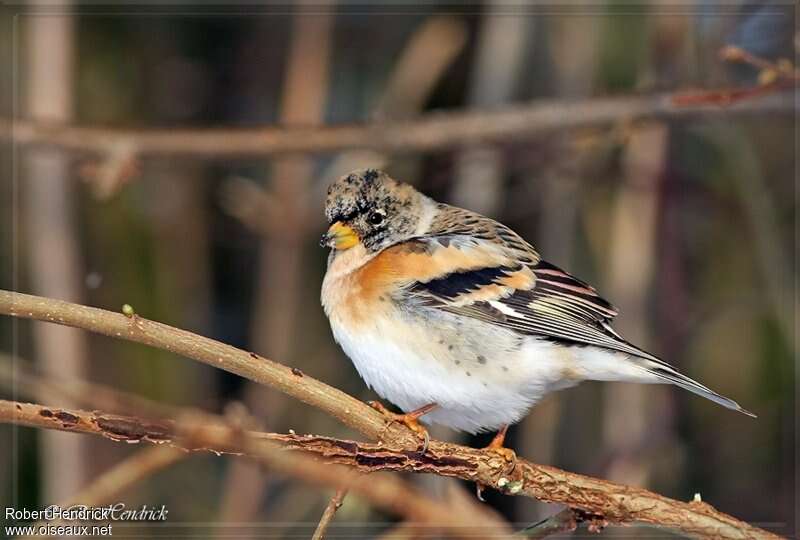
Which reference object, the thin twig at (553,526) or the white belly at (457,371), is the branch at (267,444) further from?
the white belly at (457,371)

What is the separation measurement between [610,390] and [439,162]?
1.20 metres

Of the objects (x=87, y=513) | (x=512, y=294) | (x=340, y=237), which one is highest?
(x=340, y=237)

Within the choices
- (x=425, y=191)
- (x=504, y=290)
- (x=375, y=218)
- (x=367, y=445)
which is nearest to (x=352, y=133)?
(x=425, y=191)

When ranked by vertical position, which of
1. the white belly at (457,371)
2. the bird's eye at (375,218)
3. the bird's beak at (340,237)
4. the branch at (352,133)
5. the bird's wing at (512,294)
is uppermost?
the branch at (352,133)

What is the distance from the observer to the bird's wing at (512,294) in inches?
86.4

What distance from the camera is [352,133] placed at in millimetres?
3525

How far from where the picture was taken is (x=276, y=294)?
3596mm

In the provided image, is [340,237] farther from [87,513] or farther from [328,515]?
[328,515]

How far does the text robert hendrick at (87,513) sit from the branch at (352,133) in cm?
129

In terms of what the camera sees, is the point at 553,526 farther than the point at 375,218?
No

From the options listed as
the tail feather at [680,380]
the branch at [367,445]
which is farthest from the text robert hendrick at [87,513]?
the tail feather at [680,380]

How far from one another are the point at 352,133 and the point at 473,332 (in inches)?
60.1

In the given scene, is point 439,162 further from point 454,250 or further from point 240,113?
point 454,250

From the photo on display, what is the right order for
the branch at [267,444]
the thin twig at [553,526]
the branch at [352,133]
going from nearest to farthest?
the branch at [267,444]
the thin twig at [553,526]
the branch at [352,133]
